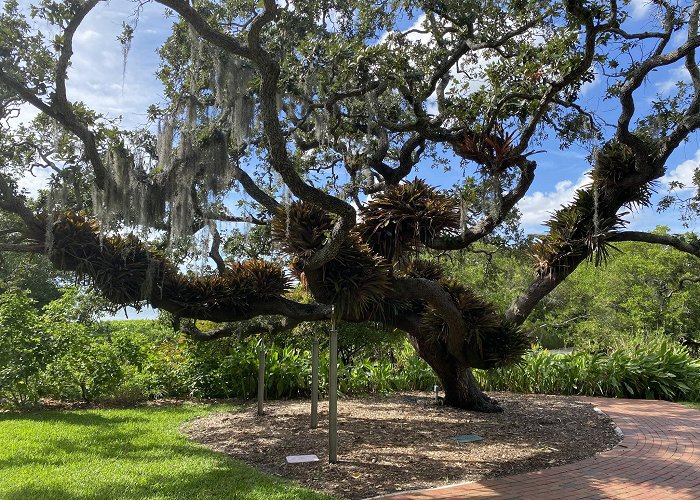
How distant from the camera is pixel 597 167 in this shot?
28.2 ft

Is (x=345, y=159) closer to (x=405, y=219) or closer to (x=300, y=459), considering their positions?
(x=405, y=219)

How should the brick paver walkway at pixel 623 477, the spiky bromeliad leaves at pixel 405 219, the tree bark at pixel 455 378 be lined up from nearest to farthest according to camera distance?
the brick paver walkway at pixel 623 477 → the spiky bromeliad leaves at pixel 405 219 → the tree bark at pixel 455 378

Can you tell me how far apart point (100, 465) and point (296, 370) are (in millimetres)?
5913

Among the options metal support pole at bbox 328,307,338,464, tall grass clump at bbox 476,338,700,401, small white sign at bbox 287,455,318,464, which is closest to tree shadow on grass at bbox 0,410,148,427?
small white sign at bbox 287,455,318,464

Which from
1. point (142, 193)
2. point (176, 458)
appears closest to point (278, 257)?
point (142, 193)

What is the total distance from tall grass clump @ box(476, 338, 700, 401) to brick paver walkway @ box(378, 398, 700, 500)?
397 centimetres

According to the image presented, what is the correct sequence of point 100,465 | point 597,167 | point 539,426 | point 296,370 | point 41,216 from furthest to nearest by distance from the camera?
point 296,370
point 597,167
point 539,426
point 41,216
point 100,465

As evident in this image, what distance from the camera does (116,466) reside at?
5191 mm

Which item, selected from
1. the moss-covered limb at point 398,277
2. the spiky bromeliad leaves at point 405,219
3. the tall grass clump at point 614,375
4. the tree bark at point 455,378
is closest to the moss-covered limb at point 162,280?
the moss-covered limb at point 398,277

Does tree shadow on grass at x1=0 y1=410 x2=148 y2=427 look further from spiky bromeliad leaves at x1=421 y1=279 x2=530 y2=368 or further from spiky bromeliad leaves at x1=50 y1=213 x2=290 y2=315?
spiky bromeliad leaves at x1=421 y1=279 x2=530 y2=368

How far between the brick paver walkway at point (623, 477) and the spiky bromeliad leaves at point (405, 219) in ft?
11.2

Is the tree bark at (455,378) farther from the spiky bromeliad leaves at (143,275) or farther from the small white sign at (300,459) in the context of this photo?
the small white sign at (300,459)

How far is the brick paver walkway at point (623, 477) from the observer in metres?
4.60

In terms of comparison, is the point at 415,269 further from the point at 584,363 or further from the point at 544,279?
the point at 584,363
